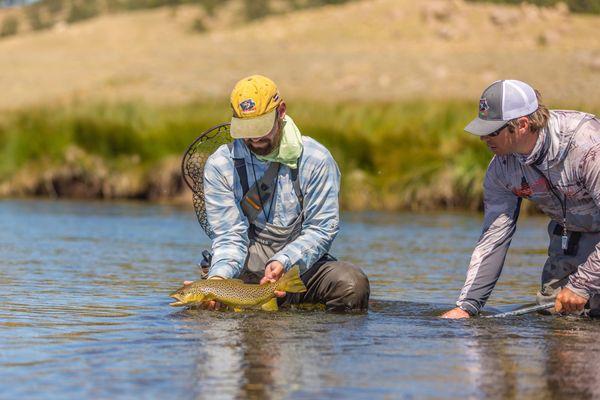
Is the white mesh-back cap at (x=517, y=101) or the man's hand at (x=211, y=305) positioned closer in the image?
the white mesh-back cap at (x=517, y=101)

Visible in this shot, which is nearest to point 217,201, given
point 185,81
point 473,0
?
point 185,81

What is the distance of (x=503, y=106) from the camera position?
20.8 feet

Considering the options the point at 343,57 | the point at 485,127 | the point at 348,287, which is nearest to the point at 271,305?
the point at 348,287

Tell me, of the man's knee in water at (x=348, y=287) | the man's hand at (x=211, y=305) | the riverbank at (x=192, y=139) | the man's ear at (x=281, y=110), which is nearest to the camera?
the man's ear at (x=281, y=110)

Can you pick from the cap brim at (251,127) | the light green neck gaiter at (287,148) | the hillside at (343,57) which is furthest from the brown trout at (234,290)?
the hillside at (343,57)

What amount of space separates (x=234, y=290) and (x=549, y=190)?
1.74 metres

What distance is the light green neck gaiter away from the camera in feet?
22.5

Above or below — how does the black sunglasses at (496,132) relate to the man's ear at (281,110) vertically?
below

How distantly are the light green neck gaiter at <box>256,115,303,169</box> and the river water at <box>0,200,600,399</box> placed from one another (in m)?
0.85

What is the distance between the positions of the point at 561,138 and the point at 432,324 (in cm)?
119

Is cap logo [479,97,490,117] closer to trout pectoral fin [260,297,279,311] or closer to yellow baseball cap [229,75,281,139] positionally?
yellow baseball cap [229,75,281,139]

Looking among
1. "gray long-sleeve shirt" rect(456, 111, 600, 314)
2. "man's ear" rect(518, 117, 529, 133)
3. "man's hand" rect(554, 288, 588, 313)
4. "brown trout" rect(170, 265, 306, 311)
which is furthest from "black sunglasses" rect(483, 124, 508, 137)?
"brown trout" rect(170, 265, 306, 311)

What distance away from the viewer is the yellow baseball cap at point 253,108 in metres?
6.56

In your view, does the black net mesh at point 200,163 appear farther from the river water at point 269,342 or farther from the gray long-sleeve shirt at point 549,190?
the gray long-sleeve shirt at point 549,190
